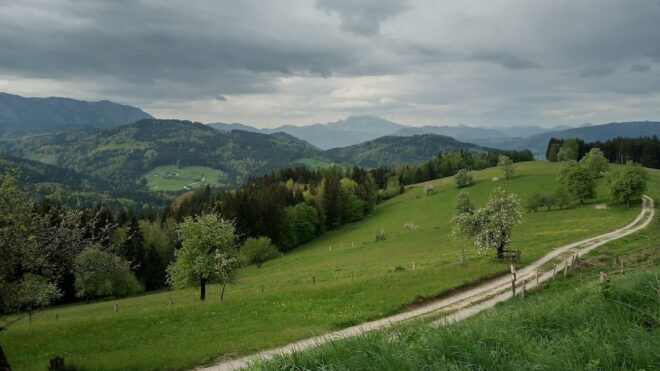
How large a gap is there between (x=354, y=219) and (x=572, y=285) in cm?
10568

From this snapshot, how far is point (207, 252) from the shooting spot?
42.9m

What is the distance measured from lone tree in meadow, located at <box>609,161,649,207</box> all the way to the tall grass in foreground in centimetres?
8439

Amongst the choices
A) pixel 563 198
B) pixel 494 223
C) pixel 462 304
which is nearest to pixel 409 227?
pixel 563 198

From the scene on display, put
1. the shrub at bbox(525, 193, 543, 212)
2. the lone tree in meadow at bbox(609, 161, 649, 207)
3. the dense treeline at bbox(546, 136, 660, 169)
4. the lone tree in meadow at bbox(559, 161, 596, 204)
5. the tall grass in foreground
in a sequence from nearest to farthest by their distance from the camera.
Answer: the tall grass in foreground
the lone tree in meadow at bbox(609, 161, 649, 207)
the lone tree in meadow at bbox(559, 161, 596, 204)
the shrub at bbox(525, 193, 543, 212)
the dense treeline at bbox(546, 136, 660, 169)

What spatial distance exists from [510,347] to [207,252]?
123 feet

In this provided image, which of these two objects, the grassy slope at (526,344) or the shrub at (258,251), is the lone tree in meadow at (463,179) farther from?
the grassy slope at (526,344)

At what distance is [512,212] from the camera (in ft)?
145

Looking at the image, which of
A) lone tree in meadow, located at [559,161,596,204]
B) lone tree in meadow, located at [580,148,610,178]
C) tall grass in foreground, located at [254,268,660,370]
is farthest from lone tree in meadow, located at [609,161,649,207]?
tall grass in foreground, located at [254,268,660,370]

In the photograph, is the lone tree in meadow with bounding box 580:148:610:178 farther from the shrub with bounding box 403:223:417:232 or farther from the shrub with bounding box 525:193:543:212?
the shrub with bounding box 403:223:417:232

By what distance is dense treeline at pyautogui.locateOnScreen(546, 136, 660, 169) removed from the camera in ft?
569

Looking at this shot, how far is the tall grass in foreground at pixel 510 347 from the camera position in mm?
7988

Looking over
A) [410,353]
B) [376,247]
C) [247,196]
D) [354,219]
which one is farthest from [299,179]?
[410,353]

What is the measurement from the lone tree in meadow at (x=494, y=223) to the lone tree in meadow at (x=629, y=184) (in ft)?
165

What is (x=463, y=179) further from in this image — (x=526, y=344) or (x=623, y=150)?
(x=526, y=344)
